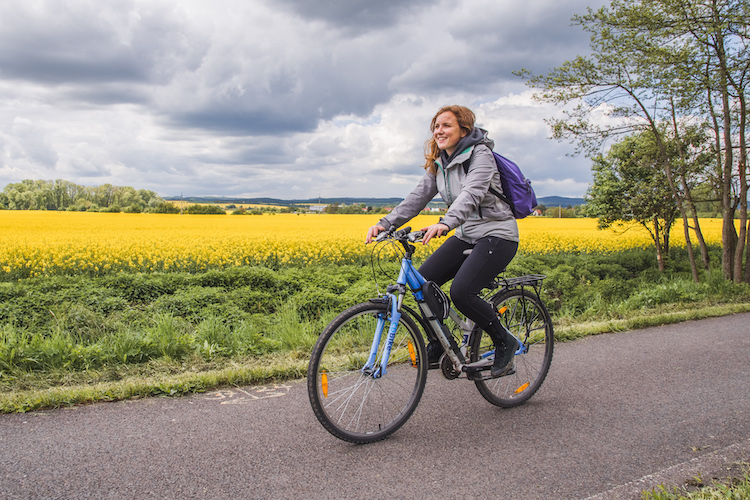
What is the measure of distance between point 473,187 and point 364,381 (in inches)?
54.6

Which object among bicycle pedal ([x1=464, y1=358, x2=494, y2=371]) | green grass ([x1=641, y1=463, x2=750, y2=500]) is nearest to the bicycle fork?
bicycle pedal ([x1=464, y1=358, x2=494, y2=371])

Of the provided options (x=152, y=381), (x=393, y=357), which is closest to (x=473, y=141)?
(x=393, y=357)

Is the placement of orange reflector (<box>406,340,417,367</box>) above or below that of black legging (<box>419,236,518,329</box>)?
below

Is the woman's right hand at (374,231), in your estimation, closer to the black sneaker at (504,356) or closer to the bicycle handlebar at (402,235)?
the bicycle handlebar at (402,235)

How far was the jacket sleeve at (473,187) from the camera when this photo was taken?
318 cm

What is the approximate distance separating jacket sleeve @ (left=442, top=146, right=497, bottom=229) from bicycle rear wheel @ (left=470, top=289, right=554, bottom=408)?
864 mm

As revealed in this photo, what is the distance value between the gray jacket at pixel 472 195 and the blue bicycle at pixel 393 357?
0.35m

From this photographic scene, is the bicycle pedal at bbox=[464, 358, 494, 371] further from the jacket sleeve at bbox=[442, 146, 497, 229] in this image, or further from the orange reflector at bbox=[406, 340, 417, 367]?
the jacket sleeve at bbox=[442, 146, 497, 229]

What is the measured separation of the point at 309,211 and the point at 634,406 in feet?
145

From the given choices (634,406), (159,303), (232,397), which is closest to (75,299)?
(159,303)

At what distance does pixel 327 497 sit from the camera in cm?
251

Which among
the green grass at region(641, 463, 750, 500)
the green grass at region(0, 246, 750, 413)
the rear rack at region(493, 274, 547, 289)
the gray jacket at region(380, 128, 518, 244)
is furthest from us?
the green grass at region(0, 246, 750, 413)

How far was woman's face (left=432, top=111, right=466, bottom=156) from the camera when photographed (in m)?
3.52

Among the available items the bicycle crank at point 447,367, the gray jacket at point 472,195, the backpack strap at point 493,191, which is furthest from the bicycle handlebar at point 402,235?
the bicycle crank at point 447,367
